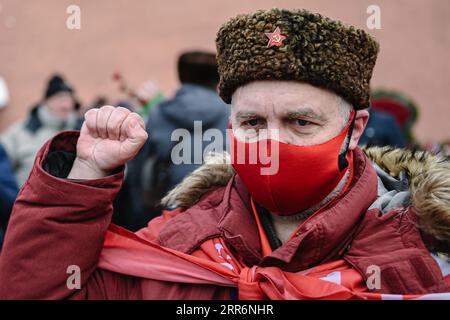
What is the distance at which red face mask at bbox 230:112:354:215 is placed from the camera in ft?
7.16

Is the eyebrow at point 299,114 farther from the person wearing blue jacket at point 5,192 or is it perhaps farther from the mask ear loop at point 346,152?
the person wearing blue jacket at point 5,192

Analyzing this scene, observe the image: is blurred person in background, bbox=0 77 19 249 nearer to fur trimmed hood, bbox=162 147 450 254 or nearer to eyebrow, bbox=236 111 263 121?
fur trimmed hood, bbox=162 147 450 254

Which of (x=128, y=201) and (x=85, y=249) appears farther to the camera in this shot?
(x=128, y=201)

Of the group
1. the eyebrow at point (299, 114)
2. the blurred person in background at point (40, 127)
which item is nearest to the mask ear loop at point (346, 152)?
the eyebrow at point (299, 114)

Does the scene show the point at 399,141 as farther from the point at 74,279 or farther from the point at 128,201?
the point at 74,279

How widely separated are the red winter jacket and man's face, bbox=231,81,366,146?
23 centimetres

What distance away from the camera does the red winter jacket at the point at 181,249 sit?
2.07 meters

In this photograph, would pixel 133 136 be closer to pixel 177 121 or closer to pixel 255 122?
pixel 255 122

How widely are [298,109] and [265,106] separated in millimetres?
108

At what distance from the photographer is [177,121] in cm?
465

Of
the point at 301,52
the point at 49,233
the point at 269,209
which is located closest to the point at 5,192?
the point at 49,233

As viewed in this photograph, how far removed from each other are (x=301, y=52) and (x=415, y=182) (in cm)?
60
